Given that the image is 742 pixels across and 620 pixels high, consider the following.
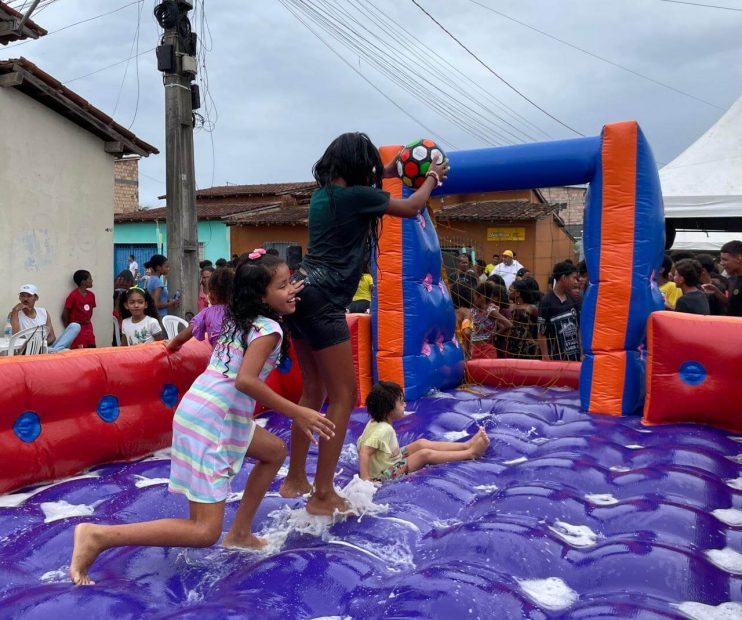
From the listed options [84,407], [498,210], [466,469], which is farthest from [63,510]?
[498,210]

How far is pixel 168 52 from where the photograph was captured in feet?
28.4

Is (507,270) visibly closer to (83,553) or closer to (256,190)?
(83,553)

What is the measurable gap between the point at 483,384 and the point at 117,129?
6323 mm

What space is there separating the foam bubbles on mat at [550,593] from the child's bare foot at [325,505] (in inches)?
32.9

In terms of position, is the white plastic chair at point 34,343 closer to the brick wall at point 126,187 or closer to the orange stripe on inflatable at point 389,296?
the orange stripe on inflatable at point 389,296

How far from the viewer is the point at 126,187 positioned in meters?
28.3

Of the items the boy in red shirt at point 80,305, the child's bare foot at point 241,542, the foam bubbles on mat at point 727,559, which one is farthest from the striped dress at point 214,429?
the boy in red shirt at point 80,305

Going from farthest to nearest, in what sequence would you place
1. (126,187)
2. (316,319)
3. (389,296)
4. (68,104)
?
(126,187) < (68,104) < (389,296) < (316,319)

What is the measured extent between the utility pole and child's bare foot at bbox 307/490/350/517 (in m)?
6.13

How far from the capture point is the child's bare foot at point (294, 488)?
3332 mm

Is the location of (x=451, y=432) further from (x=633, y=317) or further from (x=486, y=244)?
(x=486, y=244)

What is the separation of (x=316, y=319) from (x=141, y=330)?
3.15m

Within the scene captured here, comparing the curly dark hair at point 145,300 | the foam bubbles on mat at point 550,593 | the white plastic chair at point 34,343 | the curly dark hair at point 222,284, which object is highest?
the curly dark hair at point 222,284

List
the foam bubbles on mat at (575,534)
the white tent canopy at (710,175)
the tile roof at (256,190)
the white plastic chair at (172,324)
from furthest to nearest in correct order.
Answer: the tile roof at (256,190) < the white tent canopy at (710,175) < the white plastic chair at (172,324) < the foam bubbles on mat at (575,534)
